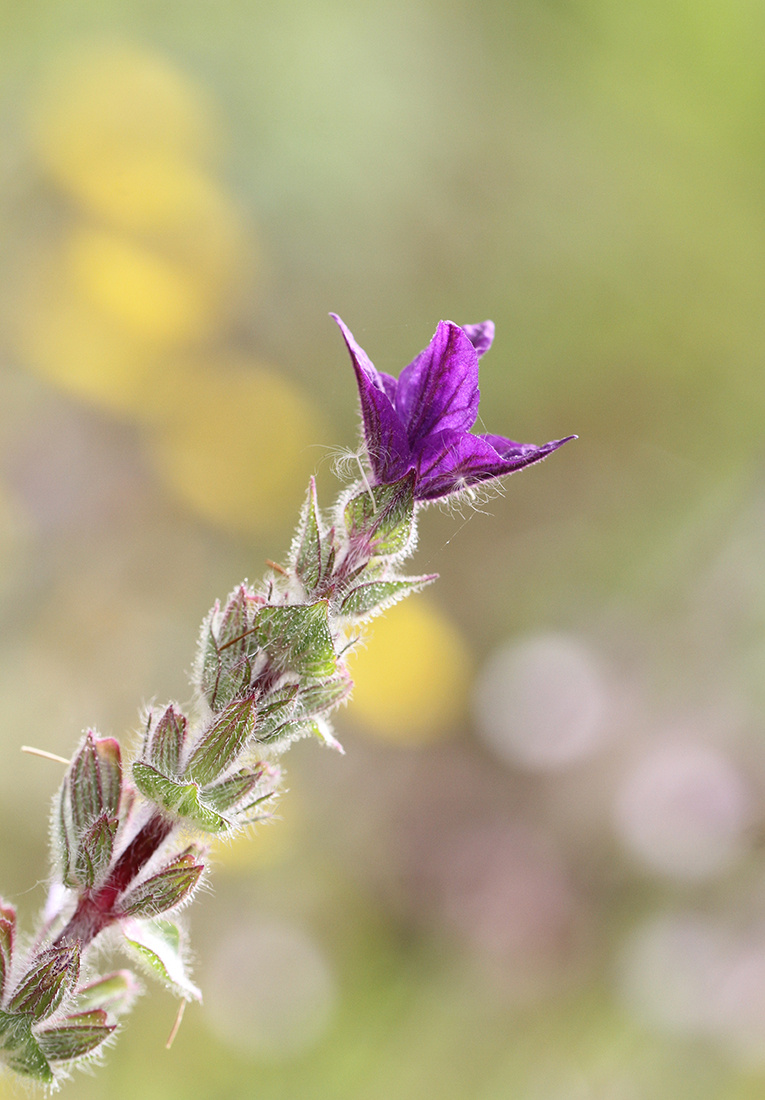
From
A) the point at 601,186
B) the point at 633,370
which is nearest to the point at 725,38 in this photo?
the point at 601,186

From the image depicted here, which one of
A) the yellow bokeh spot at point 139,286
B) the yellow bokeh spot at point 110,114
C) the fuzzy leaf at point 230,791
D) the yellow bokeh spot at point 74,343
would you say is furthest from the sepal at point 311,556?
the yellow bokeh spot at point 110,114

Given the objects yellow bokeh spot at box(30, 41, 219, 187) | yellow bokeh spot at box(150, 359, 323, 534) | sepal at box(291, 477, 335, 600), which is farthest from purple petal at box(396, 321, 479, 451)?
yellow bokeh spot at box(30, 41, 219, 187)

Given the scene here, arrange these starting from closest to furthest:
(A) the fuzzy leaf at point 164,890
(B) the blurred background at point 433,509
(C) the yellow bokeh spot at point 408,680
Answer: (A) the fuzzy leaf at point 164,890
(B) the blurred background at point 433,509
(C) the yellow bokeh spot at point 408,680

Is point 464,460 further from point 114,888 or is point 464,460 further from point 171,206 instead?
point 171,206

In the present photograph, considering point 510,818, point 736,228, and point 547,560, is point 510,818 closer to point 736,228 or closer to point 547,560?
point 547,560

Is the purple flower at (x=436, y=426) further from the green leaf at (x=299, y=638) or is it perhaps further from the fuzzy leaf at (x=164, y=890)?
the fuzzy leaf at (x=164, y=890)

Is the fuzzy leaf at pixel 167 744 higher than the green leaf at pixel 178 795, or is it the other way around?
the fuzzy leaf at pixel 167 744

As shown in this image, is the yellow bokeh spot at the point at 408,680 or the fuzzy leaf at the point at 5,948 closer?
the fuzzy leaf at the point at 5,948
